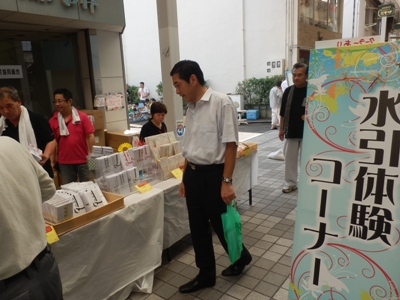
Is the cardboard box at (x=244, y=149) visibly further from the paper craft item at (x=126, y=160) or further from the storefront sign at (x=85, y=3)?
the storefront sign at (x=85, y=3)

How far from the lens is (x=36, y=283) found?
1.31 metres

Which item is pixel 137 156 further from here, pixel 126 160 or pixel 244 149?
pixel 244 149

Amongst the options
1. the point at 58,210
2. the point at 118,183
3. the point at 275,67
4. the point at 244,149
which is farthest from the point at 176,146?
the point at 275,67

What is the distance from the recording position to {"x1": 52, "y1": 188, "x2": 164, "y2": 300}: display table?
1943mm

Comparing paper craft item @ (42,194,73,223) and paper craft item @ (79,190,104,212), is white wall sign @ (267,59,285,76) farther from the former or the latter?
paper craft item @ (42,194,73,223)

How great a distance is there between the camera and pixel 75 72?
5527 mm

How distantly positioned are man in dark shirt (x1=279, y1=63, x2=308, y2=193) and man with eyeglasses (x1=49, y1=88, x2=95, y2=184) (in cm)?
243

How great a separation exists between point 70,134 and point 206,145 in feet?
5.62

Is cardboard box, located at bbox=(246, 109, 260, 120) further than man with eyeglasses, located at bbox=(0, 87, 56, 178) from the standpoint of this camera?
Yes

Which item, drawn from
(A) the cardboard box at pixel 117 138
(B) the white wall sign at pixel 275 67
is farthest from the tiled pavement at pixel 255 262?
(B) the white wall sign at pixel 275 67

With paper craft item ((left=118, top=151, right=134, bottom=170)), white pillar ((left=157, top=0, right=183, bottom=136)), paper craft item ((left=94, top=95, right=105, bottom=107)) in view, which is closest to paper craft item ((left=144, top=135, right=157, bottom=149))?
paper craft item ((left=118, top=151, right=134, bottom=170))

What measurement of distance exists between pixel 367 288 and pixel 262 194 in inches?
114

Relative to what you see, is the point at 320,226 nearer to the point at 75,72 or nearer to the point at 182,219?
the point at 182,219

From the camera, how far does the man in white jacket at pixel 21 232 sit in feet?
3.93
